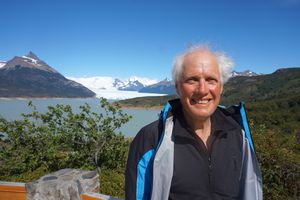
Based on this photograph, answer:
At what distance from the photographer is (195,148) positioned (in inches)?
60.8

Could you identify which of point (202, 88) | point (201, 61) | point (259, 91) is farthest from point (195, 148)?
point (259, 91)

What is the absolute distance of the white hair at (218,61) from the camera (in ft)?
5.30

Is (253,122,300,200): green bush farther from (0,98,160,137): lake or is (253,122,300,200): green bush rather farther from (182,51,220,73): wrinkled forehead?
(182,51,220,73): wrinkled forehead

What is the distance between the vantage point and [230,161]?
62.9 inches

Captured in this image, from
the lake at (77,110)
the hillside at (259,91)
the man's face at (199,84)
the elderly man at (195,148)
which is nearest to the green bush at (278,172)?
the lake at (77,110)

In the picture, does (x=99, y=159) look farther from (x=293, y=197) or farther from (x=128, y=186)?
(x=128, y=186)

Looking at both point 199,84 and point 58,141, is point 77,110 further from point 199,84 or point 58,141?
point 199,84

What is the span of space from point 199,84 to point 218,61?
21 centimetres

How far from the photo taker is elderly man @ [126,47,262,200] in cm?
147

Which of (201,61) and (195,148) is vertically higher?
(201,61)

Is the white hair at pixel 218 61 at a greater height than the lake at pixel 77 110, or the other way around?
the white hair at pixel 218 61

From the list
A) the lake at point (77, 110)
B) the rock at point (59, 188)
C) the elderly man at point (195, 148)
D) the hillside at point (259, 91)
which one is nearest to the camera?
the elderly man at point (195, 148)

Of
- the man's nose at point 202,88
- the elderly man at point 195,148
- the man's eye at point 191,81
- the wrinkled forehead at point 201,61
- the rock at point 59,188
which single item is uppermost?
the wrinkled forehead at point 201,61

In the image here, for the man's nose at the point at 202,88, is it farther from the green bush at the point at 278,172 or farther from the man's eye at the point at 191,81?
the green bush at the point at 278,172
